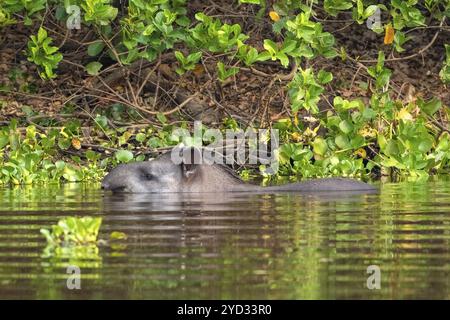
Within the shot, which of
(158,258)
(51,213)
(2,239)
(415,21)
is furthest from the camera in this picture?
(415,21)

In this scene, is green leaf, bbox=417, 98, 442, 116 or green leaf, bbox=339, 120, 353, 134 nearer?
green leaf, bbox=339, 120, 353, 134

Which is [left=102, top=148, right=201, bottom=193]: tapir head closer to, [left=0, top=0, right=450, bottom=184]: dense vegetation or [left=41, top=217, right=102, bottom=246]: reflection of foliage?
[left=0, top=0, right=450, bottom=184]: dense vegetation

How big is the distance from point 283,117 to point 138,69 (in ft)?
6.41

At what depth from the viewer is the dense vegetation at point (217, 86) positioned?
13695 mm

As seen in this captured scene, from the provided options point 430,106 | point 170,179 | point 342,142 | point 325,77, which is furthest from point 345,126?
point 170,179

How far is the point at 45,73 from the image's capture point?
1487 cm

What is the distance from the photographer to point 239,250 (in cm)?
690

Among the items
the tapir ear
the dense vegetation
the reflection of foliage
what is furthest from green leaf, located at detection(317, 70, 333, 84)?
the reflection of foliage

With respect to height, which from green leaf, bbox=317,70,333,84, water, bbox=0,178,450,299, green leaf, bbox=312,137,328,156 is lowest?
water, bbox=0,178,450,299

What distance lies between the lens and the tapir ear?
12.1 metres

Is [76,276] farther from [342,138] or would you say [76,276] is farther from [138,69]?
[138,69]

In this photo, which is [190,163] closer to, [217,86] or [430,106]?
[430,106]

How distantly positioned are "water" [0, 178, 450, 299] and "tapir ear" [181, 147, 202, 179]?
60.9 inches

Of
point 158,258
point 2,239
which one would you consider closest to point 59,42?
point 2,239
